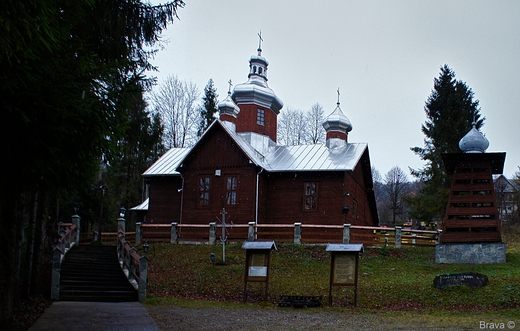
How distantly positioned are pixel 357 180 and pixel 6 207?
2192cm

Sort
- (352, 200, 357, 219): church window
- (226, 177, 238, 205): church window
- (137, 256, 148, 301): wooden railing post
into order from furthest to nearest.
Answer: (352, 200, 357, 219): church window
(226, 177, 238, 205): church window
(137, 256, 148, 301): wooden railing post

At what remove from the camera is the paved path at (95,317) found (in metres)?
10.7

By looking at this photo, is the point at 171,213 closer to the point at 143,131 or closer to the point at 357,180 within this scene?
the point at 357,180

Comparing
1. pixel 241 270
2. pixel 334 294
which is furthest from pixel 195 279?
pixel 334 294

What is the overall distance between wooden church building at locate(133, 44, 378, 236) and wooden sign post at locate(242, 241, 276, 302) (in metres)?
10.4

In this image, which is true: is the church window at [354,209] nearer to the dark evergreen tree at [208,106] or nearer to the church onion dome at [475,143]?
the church onion dome at [475,143]

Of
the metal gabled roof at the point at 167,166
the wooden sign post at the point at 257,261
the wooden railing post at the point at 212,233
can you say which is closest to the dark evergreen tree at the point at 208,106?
the metal gabled roof at the point at 167,166

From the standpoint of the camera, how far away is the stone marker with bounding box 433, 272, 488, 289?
1534 cm

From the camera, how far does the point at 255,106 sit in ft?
103

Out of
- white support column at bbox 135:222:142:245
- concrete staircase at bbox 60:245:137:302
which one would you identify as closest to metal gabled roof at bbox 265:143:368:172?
white support column at bbox 135:222:142:245

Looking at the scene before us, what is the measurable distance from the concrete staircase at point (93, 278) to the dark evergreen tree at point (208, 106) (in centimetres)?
2909

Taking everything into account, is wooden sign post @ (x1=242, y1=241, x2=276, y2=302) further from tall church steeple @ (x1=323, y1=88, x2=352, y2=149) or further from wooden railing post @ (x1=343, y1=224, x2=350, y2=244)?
tall church steeple @ (x1=323, y1=88, x2=352, y2=149)

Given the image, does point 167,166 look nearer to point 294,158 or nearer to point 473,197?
point 294,158

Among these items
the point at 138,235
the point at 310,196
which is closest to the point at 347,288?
the point at 310,196
